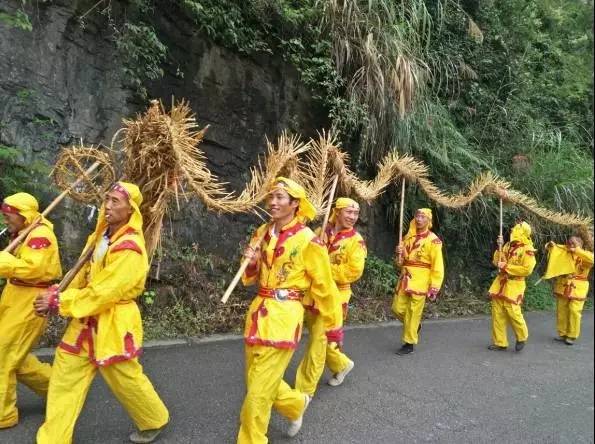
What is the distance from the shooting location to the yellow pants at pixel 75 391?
322 centimetres

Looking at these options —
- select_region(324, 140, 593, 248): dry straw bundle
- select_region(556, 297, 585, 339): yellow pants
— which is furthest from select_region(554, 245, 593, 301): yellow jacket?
select_region(324, 140, 593, 248): dry straw bundle

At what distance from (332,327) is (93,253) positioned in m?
1.80

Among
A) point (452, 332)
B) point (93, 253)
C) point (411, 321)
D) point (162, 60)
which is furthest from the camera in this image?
point (452, 332)

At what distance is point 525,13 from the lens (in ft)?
40.3

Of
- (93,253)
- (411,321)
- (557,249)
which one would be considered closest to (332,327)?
(93,253)

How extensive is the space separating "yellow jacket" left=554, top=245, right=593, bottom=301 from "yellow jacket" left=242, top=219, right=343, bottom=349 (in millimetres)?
6236

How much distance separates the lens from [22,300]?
3740mm

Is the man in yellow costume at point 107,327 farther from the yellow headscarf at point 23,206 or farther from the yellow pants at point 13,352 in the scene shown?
the yellow headscarf at point 23,206

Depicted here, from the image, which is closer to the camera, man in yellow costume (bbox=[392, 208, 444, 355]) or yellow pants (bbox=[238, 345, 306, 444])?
yellow pants (bbox=[238, 345, 306, 444])

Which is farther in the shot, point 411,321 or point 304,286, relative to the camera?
point 411,321

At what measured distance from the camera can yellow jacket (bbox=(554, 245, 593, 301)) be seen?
8.40 m

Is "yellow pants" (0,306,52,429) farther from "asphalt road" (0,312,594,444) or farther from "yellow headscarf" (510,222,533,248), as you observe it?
"yellow headscarf" (510,222,533,248)

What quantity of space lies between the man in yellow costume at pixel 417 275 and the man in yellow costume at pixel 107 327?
3.93 metres

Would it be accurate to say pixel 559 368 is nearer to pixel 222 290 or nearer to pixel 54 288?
pixel 222 290
